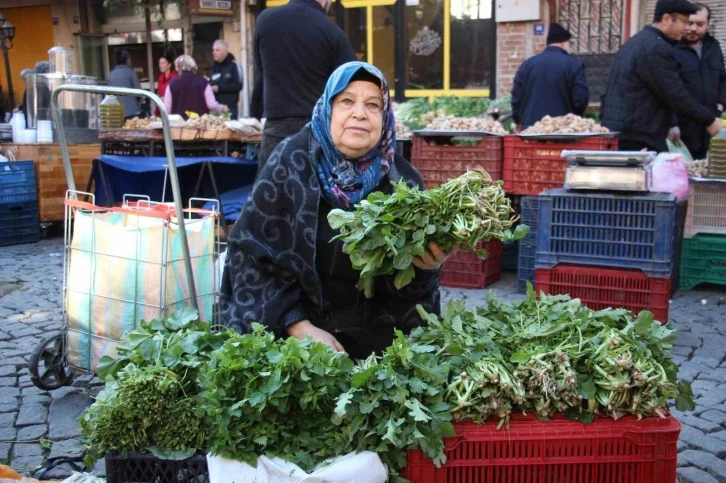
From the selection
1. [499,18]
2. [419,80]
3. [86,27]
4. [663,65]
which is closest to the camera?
[663,65]

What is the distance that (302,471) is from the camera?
7.97 ft

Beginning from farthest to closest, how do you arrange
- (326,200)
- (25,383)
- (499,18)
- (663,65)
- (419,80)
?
(419,80) < (499,18) < (663,65) < (25,383) < (326,200)

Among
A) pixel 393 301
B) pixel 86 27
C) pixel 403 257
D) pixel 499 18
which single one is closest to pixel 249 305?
pixel 393 301

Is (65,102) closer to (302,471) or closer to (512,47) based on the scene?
(512,47)

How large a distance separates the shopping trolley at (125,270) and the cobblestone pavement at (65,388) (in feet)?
0.83

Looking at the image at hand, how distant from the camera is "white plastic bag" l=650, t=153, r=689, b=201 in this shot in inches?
242

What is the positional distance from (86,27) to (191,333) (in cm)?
1689

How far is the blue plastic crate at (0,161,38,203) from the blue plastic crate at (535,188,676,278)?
6737mm

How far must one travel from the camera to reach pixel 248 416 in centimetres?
247

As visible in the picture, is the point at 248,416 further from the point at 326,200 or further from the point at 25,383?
the point at 25,383

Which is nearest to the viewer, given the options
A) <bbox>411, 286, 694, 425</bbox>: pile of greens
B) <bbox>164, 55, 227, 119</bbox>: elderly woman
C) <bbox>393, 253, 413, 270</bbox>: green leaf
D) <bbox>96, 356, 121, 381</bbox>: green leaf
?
<bbox>411, 286, 694, 425</bbox>: pile of greens

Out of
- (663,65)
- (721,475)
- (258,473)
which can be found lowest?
(721,475)

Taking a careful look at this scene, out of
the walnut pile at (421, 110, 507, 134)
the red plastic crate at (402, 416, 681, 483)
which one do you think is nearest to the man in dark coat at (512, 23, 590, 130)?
the walnut pile at (421, 110, 507, 134)

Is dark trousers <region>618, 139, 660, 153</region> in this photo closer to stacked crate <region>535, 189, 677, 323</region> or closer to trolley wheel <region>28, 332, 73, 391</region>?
stacked crate <region>535, 189, 677, 323</region>
